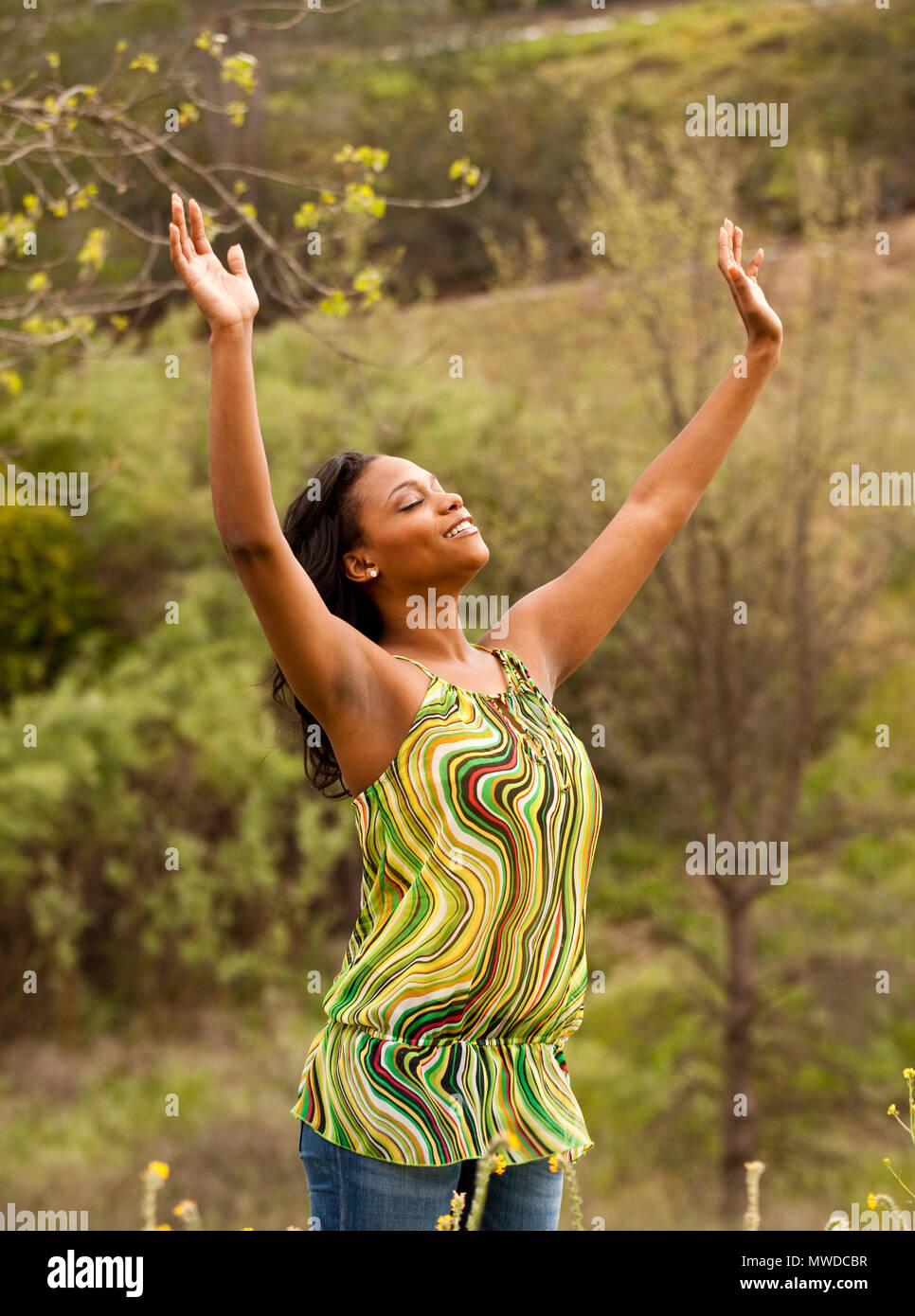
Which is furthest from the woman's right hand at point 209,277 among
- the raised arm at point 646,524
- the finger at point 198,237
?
the raised arm at point 646,524

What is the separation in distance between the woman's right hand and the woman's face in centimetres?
33

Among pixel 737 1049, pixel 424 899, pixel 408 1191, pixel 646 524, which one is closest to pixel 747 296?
pixel 646 524

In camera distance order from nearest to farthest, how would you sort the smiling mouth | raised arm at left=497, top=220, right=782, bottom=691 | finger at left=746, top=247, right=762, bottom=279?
the smiling mouth, raised arm at left=497, top=220, right=782, bottom=691, finger at left=746, top=247, right=762, bottom=279

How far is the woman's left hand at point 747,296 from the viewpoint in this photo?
2.06 meters

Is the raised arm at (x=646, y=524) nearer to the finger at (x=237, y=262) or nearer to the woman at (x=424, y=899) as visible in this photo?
the woman at (x=424, y=899)

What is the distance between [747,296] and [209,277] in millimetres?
906

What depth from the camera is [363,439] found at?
416 inches

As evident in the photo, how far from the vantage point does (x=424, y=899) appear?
157cm

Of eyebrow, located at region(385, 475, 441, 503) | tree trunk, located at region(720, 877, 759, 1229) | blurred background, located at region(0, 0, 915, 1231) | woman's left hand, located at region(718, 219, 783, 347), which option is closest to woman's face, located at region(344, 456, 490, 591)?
eyebrow, located at region(385, 475, 441, 503)

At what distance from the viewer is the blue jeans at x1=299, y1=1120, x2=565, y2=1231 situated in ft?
4.95

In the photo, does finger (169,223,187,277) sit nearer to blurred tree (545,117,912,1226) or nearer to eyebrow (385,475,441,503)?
eyebrow (385,475,441,503)
